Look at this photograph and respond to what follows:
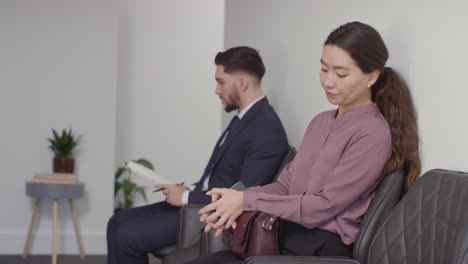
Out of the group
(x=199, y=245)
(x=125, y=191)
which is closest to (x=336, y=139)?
(x=199, y=245)

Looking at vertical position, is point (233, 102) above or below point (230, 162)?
above

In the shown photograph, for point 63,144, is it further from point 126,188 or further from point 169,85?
point 169,85

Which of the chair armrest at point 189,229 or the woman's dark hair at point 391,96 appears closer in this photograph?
the woman's dark hair at point 391,96

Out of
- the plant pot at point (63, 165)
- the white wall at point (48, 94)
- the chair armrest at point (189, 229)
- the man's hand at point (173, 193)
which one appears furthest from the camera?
the white wall at point (48, 94)

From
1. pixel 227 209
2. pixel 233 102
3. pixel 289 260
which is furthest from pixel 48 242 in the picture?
pixel 289 260

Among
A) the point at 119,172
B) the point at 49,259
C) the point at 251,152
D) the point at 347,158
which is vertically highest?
the point at 347,158

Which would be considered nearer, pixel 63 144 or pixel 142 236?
pixel 142 236

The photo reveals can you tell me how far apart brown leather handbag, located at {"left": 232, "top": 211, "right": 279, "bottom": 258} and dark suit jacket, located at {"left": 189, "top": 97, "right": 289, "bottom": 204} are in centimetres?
106

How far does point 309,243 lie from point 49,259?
3978mm

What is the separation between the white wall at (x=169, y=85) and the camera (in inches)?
271

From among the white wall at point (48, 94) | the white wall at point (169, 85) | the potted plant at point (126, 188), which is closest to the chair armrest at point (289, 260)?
the white wall at point (48, 94)

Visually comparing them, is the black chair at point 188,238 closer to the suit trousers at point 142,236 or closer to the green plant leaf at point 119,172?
the suit trousers at point 142,236

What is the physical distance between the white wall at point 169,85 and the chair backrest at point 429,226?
500 cm

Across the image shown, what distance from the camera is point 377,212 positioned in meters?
2.18
